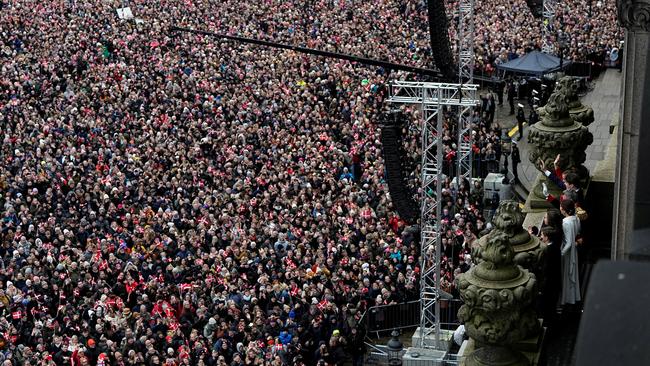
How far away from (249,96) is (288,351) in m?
23.2

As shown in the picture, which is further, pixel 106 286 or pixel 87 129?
pixel 87 129

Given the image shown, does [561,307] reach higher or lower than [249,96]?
higher

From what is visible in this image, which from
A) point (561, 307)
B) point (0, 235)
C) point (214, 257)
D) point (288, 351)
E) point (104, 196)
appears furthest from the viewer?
point (104, 196)

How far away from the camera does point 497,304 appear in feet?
24.3

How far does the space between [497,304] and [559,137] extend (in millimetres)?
4672

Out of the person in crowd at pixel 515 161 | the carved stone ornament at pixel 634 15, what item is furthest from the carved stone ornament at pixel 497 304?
the person in crowd at pixel 515 161

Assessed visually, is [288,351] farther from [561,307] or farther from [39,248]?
[561,307]

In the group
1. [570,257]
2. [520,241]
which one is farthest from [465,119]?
[520,241]

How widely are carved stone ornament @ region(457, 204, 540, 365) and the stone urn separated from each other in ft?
13.1

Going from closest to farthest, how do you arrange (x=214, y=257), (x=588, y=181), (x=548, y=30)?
(x=588, y=181)
(x=214, y=257)
(x=548, y=30)

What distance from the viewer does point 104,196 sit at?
3856 centimetres

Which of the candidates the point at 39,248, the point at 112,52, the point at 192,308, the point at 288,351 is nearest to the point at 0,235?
the point at 39,248

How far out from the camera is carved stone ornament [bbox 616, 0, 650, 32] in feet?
19.5

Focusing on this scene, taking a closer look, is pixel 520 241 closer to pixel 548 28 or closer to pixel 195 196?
pixel 195 196
